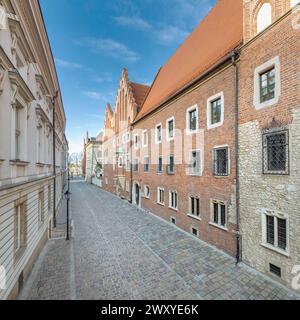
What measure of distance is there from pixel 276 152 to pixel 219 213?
4.15 meters

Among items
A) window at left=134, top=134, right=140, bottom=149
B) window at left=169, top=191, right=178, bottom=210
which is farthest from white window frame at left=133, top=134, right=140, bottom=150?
window at left=169, top=191, right=178, bottom=210

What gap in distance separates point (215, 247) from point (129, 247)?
4.53 m

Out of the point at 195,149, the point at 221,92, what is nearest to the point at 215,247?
the point at 195,149

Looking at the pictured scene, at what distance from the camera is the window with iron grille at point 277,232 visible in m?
6.53

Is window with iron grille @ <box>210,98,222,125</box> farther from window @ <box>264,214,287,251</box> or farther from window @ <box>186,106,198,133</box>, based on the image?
window @ <box>264,214,287,251</box>

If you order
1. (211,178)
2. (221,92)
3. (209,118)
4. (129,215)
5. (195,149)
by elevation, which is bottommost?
(129,215)

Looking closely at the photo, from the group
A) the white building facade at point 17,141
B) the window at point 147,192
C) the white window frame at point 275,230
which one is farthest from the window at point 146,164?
the white window frame at point 275,230

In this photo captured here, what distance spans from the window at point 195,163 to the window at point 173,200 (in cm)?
277

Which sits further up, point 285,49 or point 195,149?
point 285,49

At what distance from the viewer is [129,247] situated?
32.2ft

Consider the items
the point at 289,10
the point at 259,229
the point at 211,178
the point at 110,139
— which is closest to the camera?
the point at 289,10

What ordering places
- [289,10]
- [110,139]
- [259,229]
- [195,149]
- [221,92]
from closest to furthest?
1. [289,10]
2. [259,229]
3. [221,92]
4. [195,149]
5. [110,139]

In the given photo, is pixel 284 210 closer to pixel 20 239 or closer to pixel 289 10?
pixel 289 10

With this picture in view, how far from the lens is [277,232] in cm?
668
